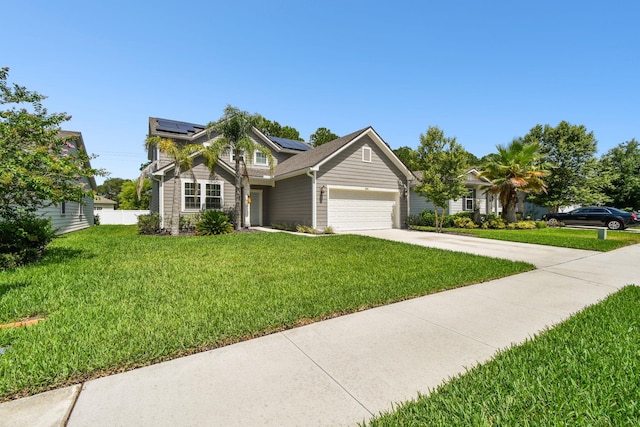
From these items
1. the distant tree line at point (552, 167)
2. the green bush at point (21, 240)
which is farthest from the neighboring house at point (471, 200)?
the green bush at point (21, 240)

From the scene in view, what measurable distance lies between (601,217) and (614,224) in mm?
700

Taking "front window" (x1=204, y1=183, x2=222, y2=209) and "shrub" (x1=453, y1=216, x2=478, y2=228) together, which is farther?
"shrub" (x1=453, y1=216, x2=478, y2=228)

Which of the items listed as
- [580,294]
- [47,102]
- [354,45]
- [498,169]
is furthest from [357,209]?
[47,102]

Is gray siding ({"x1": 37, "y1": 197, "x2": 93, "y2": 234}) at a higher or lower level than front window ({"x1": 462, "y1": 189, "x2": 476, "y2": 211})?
lower

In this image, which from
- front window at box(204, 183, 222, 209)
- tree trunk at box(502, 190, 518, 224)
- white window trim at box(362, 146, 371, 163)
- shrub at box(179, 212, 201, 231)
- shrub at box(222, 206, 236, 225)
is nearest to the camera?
shrub at box(179, 212, 201, 231)

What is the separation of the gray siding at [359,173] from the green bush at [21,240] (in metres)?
9.63

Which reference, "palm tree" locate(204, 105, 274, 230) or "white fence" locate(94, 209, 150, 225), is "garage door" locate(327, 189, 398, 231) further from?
"white fence" locate(94, 209, 150, 225)

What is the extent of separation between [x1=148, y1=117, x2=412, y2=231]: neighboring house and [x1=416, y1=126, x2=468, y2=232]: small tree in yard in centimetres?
170

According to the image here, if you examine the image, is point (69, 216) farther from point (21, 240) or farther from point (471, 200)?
point (471, 200)

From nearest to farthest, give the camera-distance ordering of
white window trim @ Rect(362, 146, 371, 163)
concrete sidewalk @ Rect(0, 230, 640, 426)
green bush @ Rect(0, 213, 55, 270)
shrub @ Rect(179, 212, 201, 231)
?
concrete sidewalk @ Rect(0, 230, 640, 426)
green bush @ Rect(0, 213, 55, 270)
shrub @ Rect(179, 212, 201, 231)
white window trim @ Rect(362, 146, 371, 163)

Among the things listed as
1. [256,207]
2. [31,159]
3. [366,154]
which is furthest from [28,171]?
[366,154]

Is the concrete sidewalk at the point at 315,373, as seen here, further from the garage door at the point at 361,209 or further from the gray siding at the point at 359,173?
the garage door at the point at 361,209

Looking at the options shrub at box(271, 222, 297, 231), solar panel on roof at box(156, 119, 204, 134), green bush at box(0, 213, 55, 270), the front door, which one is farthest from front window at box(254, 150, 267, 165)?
green bush at box(0, 213, 55, 270)

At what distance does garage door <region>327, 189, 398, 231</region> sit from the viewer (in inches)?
571
